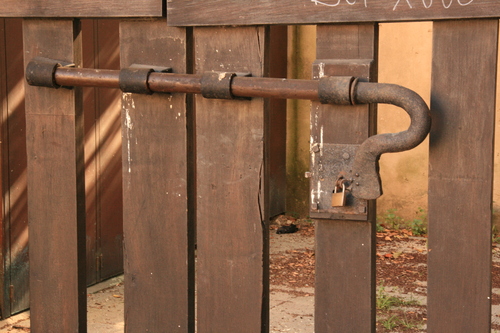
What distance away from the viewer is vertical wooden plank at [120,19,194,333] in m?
1.92

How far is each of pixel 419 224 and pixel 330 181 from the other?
16.6ft

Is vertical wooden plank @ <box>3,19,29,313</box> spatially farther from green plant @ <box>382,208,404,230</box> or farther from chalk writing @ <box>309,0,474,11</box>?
green plant @ <box>382,208,404,230</box>

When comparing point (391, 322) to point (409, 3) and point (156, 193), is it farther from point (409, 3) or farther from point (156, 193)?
point (409, 3)

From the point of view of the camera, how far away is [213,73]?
5.89 feet

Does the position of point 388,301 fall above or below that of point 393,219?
below

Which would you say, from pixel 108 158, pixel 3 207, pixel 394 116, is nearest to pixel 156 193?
pixel 3 207

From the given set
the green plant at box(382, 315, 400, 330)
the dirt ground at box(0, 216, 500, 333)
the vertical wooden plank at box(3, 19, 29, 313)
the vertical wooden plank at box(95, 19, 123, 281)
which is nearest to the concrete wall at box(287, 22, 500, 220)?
the dirt ground at box(0, 216, 500, 333)

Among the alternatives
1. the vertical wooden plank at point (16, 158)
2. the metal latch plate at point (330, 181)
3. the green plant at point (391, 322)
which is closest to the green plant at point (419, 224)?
the green plant at point (391, 322)

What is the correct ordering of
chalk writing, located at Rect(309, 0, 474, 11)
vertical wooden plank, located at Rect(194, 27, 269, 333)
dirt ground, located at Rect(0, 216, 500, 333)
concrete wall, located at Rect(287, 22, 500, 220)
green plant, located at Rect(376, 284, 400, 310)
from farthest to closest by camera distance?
concrete wall, located at Rect(287, 22, 500, 220), green plant, located at Rect(376, 284, 400, 310), dirt ground, located at Rect(0, 216, 500, 333), vertical wooden plank, located at Rect(194, 27, 269, 333), chalk writing, located at Rect(309, 0, 474, 11)

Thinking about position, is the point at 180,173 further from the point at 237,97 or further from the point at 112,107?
the point at 112,107

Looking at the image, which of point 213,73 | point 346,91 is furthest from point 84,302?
point 346,91

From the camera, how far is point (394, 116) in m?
6.60

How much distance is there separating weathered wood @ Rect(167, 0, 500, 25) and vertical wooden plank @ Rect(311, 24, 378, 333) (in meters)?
0.05

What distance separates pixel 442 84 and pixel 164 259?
87 cm
